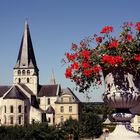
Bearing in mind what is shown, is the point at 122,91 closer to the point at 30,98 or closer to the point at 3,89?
the point at 30,98

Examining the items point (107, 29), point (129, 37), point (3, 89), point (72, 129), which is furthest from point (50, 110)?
point (129, 37)

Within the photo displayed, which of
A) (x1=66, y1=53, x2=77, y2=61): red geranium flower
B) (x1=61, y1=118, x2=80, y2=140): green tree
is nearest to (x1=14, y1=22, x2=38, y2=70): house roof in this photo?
(x1=61, y1=118, x2=80, y2=140): green tree

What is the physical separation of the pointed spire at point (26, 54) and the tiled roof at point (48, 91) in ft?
15.6

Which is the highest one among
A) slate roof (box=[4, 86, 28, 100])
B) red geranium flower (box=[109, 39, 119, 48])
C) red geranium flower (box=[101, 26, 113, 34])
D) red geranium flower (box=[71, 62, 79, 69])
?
slate roof (box=[4, 86, 28, 100])

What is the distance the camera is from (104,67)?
22.4ft

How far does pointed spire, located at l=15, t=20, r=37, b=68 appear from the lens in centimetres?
7081

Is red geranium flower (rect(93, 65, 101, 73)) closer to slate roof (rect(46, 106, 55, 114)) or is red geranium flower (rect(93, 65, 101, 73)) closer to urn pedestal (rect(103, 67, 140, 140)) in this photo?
urn pedestal (rect(103, 67, 140, 140))

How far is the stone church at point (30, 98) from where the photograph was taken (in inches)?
2494

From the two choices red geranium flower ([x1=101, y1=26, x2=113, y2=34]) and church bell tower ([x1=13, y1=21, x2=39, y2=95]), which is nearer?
red geranium flower ([x1=101, y1=26, x2=113, y2=34])

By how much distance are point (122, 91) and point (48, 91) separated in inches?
2580

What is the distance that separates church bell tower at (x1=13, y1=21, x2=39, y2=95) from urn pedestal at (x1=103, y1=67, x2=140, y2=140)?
63213 millimetres

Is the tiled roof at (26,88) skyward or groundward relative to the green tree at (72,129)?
skyward

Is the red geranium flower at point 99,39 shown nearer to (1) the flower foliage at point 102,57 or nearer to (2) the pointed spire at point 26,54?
(1) the flower foliage at point 102,57

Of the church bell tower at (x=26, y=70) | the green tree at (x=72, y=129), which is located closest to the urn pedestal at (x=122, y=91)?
the green tree at (x=72, y=129)
